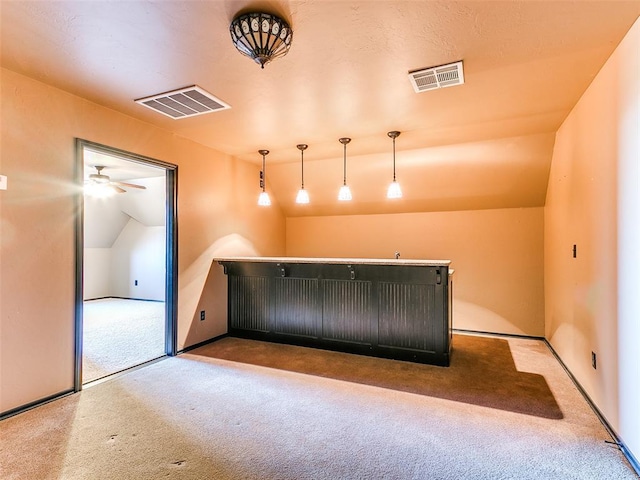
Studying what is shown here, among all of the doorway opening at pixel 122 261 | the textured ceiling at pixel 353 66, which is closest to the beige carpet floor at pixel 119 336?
the doorway opening at pixel 122 261

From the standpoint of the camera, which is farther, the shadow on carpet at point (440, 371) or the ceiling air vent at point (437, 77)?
the shadow on carpet at point (440, 371)

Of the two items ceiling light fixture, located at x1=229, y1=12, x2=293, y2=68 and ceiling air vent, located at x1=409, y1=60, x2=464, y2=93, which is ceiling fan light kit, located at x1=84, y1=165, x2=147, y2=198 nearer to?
ceiling light fixture, located at x1=229, y1=12, x2=293, y2=68

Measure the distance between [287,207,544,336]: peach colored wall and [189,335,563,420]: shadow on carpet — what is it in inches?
20.1

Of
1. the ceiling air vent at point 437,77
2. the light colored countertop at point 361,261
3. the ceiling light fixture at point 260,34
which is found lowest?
the light colored countertop at point 361,261

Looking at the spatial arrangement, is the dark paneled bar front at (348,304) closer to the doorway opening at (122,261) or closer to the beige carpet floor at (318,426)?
the beige carpet floor at (318,426)

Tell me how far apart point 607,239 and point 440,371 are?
1729 millimetres

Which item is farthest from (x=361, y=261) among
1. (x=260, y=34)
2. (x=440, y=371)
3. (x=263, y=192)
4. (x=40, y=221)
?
(x=40, y=221)

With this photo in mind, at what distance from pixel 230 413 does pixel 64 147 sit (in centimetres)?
241

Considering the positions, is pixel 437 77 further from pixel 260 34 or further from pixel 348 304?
→ pixel 348 304

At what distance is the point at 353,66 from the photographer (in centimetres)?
225

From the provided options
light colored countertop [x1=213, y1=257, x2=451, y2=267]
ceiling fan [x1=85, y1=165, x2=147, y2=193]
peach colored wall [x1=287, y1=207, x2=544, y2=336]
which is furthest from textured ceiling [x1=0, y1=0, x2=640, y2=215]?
ceiling fan [x1=85, y1=165, x2=147, y2=193]

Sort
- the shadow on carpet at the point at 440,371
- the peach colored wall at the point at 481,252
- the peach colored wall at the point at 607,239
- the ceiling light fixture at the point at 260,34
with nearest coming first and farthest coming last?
the ceiling light fixture at the point at 260,34, the peach colored wall at the point at 607,239, the shadow on carpet at the point at 440,371, the peach colored wall at the point at 481,252

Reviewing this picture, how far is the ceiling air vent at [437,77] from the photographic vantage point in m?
2.24

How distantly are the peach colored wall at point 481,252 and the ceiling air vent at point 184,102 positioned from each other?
9.83 ft
